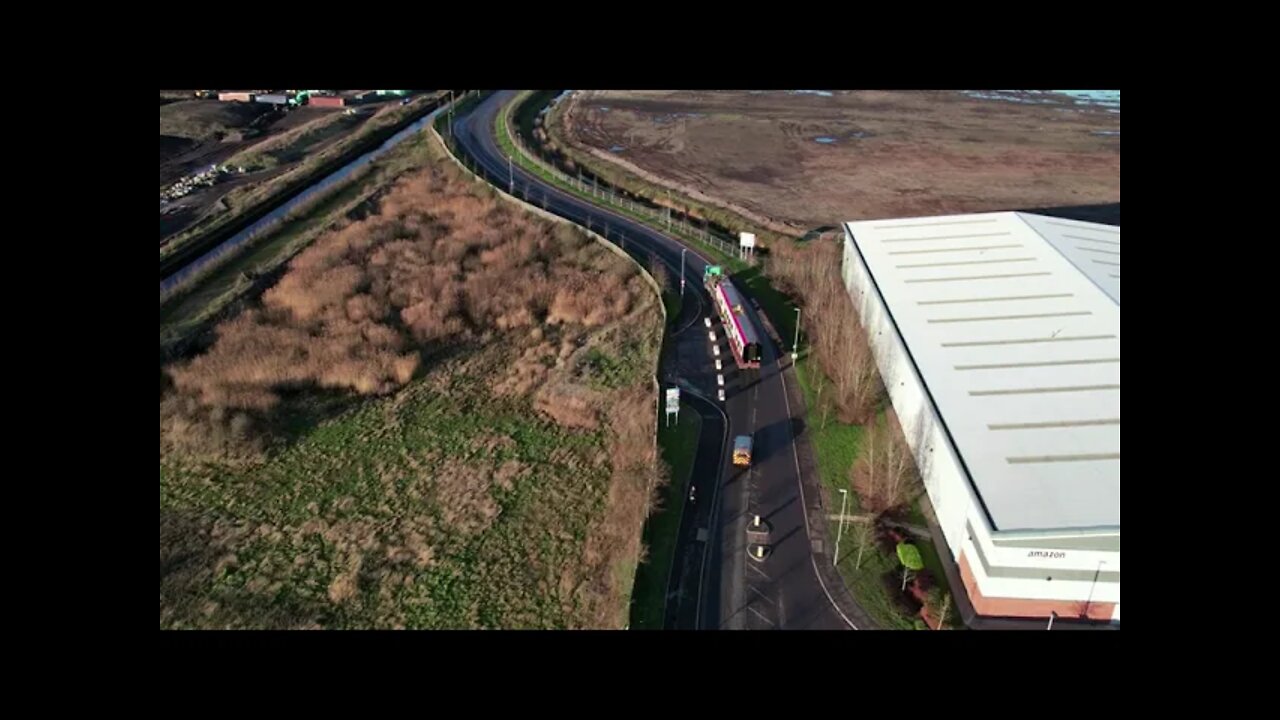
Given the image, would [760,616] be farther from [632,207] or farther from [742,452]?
[632,207]

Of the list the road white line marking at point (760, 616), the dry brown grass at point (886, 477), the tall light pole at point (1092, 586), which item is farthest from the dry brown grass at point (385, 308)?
the tall light pole at point (1092, 586)

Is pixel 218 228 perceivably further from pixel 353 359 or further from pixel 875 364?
pixel 875 364

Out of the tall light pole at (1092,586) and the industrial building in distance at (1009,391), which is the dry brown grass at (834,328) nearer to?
the industrial building in distance at (1009,391)

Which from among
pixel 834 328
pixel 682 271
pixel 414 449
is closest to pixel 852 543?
pixel 834 328

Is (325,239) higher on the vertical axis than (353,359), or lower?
higher

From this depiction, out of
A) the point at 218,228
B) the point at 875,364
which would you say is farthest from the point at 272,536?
the point at 218,228

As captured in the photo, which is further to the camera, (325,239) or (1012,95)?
(1012,95)
